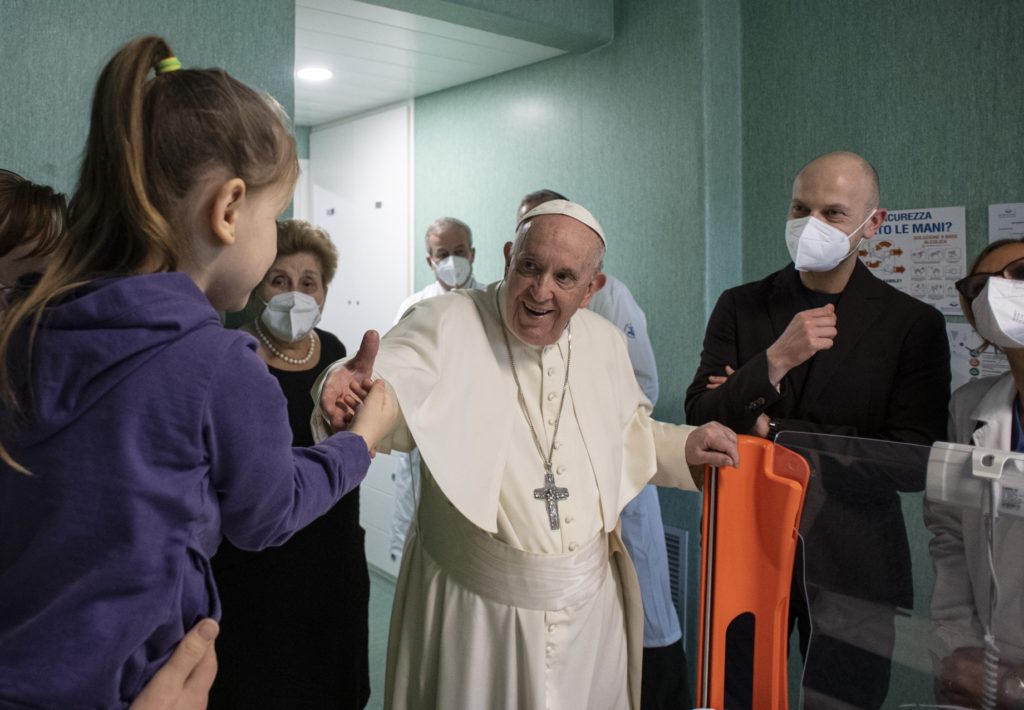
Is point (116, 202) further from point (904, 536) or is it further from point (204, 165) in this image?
point (904, 536)

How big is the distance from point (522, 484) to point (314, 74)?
3.59 meters

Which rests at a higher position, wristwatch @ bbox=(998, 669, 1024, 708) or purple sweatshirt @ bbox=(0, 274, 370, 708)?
purple sweatshirt @ bbox=(0, 274, 370, 708)

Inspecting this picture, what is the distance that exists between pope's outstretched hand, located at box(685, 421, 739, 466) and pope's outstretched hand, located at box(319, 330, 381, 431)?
2.29 ft

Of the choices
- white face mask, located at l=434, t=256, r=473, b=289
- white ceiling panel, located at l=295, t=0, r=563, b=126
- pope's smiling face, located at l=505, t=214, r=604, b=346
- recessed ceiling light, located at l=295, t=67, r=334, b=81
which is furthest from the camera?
recessed ceiling light, located at l=295, t=67, r=334, b=81

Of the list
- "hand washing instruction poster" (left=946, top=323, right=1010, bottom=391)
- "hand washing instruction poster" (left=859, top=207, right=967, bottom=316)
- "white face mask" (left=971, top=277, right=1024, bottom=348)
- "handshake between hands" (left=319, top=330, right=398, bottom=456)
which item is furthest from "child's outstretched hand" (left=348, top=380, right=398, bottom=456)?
"hand washing instruction poster" (left=859, top=207, right=967, bottom=316)

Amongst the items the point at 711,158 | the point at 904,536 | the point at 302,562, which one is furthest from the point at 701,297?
the point at 904,536

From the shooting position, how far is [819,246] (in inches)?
89.3

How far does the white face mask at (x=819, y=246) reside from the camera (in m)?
2.27

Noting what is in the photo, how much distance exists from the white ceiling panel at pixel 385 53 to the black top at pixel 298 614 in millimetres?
2007

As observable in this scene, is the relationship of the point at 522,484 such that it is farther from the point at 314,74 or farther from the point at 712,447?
the point at 314,74

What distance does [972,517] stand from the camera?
1236 mm

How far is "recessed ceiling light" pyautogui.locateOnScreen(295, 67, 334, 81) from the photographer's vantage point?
15.4 feet

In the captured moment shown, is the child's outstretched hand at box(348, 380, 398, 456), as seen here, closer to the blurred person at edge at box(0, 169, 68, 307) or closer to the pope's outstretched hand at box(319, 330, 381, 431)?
the pope's outstretched hand at box(319, 330, 381, 431)

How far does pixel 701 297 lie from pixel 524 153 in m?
1.47
